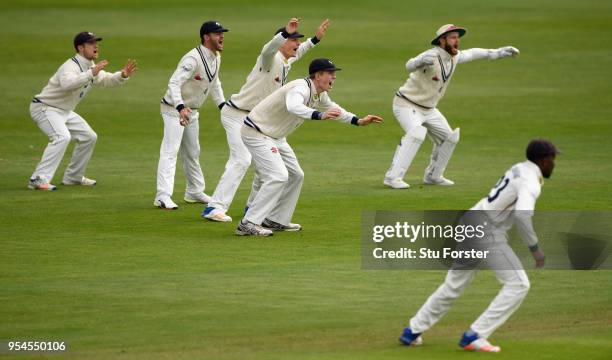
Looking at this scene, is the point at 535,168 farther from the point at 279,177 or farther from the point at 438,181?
the point at 438,181

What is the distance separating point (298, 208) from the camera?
Result: 16641 millimetres

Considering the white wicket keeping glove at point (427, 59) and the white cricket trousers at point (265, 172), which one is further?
the white wicket keeping glove at point (427, 59)

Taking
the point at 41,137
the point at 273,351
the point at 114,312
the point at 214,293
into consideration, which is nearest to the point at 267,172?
the point at 214,293

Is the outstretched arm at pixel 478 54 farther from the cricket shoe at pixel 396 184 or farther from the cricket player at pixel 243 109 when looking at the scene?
the cricket player at pixel 243 109

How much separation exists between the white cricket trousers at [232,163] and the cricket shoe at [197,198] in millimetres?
1459

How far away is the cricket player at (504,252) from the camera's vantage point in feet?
31.2

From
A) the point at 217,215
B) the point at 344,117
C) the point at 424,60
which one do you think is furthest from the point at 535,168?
the point at 424,60

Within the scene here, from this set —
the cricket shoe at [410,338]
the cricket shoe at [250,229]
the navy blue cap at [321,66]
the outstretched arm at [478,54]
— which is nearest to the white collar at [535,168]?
the cricket shoe at [410,338]

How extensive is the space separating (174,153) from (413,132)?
3744mm

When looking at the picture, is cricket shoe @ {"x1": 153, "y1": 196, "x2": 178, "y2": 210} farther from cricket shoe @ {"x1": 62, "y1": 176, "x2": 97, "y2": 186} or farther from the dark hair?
the dark hair

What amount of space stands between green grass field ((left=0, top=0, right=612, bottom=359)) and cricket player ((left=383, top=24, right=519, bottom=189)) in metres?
0.38

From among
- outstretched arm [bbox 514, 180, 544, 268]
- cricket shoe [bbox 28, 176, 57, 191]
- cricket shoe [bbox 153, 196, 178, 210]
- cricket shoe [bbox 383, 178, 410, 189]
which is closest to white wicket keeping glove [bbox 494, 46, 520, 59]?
cricket shoe [bbox 383, 178, 410, 189]

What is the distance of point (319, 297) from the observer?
459 inches

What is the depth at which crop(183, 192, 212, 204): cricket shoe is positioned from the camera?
17.1 m
